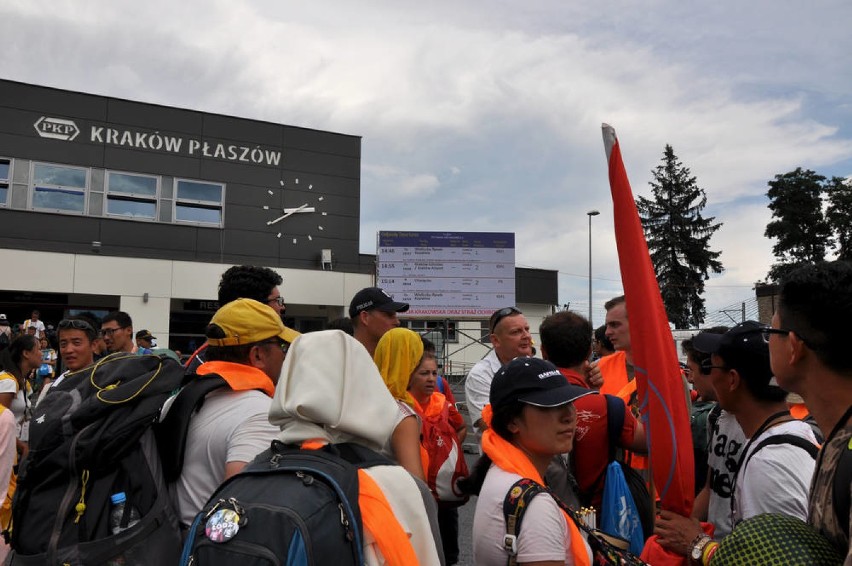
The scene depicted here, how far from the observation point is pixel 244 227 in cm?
2127

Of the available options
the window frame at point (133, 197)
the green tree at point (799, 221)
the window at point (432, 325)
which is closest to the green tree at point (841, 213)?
the green tree at point (799, 221)

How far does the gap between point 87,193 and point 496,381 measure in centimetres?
2014

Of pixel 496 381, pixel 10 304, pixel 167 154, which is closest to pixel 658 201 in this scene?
pixel 167 154

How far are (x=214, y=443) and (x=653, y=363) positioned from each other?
1713 millimetres

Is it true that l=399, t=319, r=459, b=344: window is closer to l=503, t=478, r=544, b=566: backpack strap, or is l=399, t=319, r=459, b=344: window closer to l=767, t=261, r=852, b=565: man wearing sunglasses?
l=503, t=478, r=544, b=566: backpack strap

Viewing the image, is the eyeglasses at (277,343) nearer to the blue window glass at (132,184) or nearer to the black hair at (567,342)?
the black hair at (567,342)

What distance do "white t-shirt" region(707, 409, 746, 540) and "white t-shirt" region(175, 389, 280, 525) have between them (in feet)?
6.93

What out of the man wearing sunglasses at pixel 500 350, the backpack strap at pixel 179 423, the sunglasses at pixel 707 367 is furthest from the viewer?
the man wearing sunglasses at pixel 500 350

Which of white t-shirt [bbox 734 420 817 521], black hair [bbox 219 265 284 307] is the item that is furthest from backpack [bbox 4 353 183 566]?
white t-shirt [bbox 734 420 817 521]

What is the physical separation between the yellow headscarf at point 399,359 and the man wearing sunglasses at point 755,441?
1.45m

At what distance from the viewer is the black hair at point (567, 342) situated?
3.66 m

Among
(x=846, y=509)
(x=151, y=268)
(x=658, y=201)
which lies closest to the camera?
(x=846, y=509)

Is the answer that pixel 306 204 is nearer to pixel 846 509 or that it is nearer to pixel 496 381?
pixel 496 381

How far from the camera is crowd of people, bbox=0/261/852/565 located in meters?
1.65
